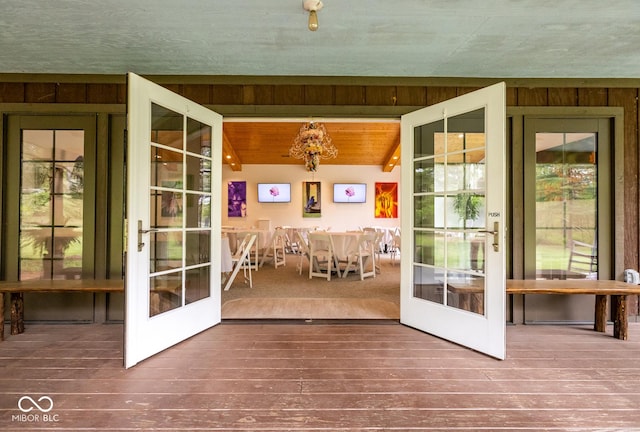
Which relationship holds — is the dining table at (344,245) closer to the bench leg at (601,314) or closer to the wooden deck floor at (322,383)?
the wooden deck floor at (322,383)

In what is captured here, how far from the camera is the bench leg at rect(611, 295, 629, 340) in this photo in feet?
8.99

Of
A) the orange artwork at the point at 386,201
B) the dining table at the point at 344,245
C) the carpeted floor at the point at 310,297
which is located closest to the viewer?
the carpeted floor at the point at 310,297

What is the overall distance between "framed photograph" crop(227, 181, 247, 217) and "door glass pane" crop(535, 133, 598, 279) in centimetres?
772

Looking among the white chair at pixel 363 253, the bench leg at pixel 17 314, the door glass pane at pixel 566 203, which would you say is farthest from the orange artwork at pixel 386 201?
the bench leg at pixel 17 314

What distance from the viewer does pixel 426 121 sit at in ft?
9.48

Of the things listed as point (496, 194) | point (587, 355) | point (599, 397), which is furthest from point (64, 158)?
point (587, 355)

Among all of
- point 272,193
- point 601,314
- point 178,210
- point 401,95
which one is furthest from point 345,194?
point 178,210

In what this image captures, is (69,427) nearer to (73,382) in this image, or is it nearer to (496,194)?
(73,382)

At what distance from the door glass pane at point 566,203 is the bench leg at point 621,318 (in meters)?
0.41

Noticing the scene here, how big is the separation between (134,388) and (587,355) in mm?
3181

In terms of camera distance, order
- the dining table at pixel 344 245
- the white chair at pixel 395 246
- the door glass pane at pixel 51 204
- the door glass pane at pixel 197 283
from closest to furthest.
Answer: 1. the door glass pane at pixel 197 283
2. the door glass pane at pixel 51 204
3. the dining table at pixel 344 245
4. the white chair at pixel 395 246

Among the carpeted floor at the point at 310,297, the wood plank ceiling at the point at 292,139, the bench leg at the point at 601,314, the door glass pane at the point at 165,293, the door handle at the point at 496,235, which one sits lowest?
the carpeted floor at the point at 310,297

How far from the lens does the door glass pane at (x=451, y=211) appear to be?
8.40ft

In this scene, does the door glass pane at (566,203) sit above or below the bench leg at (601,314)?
above
